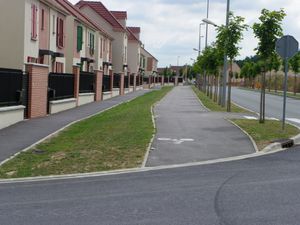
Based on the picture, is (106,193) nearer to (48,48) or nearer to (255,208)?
(255,208)

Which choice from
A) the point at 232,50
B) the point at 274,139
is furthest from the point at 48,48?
the point at 274,139

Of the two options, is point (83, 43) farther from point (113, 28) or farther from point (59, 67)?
point (113, 28)

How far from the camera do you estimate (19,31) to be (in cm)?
2825

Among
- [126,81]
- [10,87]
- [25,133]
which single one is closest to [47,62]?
[10,87]

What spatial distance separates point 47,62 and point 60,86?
7563mm

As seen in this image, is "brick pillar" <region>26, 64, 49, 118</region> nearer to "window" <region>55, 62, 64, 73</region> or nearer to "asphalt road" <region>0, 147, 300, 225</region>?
"asphalt road" <region>0, 147, 300, 225</region>

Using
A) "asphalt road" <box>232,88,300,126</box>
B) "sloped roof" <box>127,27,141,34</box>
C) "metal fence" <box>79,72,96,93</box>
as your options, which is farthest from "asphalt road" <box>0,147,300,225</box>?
"sloped roof" <box>127,27,141,34</box>

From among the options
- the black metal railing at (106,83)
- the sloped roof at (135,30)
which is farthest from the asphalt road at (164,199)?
the sloped roof at (135,30)

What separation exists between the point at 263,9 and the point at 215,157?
29.9ft

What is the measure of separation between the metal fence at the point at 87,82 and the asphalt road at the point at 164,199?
22.6m

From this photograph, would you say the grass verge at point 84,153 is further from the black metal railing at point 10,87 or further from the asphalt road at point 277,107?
the asphalt road at point 277,107

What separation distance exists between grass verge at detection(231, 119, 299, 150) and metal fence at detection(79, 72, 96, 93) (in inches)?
570

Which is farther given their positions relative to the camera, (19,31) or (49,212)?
(19,31)

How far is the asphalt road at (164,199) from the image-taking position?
6961mm
